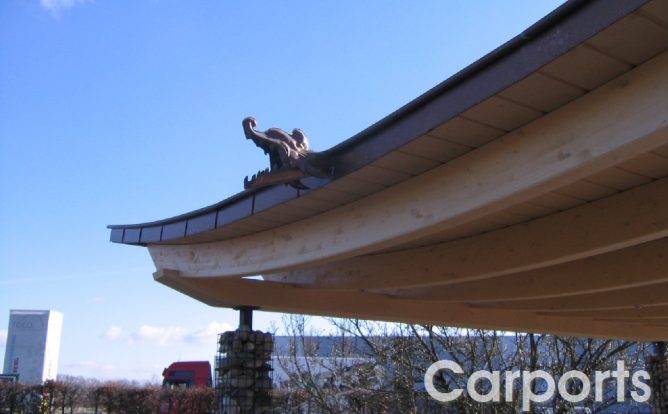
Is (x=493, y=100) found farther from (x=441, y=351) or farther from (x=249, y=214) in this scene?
(x=441, y=351)

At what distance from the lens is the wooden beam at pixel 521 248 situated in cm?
397

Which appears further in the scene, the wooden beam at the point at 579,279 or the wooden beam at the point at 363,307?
the wooden beam at the point at 363,307

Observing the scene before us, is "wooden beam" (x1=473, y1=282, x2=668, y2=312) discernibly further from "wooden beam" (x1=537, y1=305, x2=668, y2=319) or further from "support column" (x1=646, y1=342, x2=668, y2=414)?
"support column" (x1=646, y1=342, x2=668, y2=414)

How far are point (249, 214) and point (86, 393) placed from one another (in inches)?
616

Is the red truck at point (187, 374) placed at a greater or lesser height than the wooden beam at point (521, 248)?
lesser

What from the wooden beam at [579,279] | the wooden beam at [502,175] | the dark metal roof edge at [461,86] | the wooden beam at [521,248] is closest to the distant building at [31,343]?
the wooden beam at [521,248]

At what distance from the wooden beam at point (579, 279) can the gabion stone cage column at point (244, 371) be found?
198 cm

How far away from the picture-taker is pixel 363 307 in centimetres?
734

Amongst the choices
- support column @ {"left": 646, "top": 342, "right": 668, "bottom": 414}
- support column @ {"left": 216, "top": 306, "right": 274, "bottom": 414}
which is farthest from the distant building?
support column @ {"left": 646, "top": 342, "right": 668, "bottom": 414}

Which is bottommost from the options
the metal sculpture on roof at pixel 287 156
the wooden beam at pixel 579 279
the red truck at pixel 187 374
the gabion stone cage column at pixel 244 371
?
the red truck at pixel 187 374

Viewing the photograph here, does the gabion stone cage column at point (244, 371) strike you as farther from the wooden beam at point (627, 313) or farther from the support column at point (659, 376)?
the support column at point (659, 376)

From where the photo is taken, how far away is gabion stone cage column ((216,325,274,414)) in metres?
6.46

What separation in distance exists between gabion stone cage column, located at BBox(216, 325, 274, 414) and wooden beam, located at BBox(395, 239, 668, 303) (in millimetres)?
1984

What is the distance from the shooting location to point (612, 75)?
268 cm
